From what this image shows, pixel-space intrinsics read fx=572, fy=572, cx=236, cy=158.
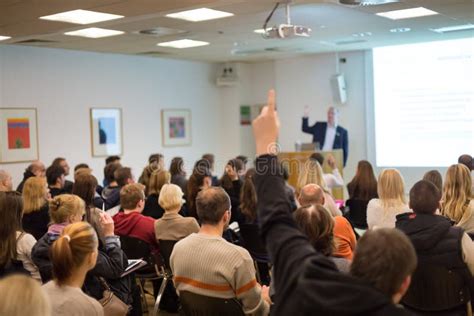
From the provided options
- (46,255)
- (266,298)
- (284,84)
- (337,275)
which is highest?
(284,84)

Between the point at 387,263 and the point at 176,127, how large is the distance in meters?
10.2

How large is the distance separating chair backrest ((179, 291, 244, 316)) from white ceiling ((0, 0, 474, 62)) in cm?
347

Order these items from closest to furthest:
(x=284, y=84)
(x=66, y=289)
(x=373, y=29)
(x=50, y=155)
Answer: (x=66, y=289), (x=373, y=29), (x=50, y=155), (x=284, y=84)

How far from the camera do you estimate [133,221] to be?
4.80 meters

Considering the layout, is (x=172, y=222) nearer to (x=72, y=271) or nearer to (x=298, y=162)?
(x=72, y=271)

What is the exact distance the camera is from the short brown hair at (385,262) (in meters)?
1.55

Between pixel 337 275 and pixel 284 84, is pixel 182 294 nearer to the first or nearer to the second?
pixel 337 275

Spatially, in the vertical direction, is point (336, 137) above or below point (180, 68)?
below

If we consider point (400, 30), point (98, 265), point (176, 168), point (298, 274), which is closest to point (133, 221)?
point (98, 265)

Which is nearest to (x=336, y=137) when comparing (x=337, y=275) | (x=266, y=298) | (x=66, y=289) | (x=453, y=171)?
(x=453, y=171)

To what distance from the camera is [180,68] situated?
460 inches

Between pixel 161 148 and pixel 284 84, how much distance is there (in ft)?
9.71

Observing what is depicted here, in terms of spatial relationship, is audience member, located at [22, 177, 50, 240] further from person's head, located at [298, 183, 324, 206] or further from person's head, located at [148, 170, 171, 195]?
person's head, located at [298, 183, 324, 206]

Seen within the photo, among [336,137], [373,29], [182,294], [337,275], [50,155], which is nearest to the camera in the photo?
[337,275]
